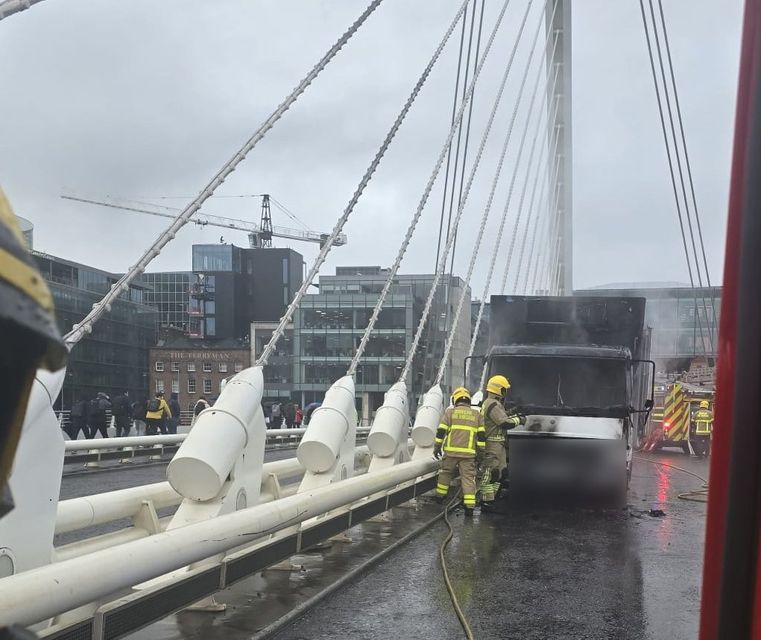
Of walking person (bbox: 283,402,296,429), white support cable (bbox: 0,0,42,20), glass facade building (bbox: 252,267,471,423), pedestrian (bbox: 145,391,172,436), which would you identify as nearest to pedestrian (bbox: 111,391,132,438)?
pedestrian (bbox: 145,391,172,436)

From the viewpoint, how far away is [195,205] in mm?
8367

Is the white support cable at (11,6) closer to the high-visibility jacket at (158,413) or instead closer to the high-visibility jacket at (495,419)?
the high-visibility jacket at (495,419)

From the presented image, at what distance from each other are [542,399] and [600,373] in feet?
3.16

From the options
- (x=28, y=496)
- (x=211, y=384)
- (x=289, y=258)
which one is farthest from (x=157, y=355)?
(x=28, y=496)

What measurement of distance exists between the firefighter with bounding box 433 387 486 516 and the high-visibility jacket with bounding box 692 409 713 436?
14.2 meters

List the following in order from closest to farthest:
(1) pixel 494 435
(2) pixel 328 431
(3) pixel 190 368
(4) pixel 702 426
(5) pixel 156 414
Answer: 1. (2) pixel 328 431
2. (1) pixel 494 435
3. (4) pixel 702 426
4. (5) pixel 156 414
5. (3) pixel 190 368

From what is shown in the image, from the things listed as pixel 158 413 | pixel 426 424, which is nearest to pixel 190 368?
pixel 158 413

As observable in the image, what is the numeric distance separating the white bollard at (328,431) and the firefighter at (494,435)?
2736mm

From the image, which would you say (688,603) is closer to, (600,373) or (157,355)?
(600,373)

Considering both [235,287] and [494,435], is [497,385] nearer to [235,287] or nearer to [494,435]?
[494,435]

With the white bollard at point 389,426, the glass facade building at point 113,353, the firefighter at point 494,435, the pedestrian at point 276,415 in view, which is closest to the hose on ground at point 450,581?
the firefighter at point 494,435

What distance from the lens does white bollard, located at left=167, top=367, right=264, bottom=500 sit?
711 centimetres

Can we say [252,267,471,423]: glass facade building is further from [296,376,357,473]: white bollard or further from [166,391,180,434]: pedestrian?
[296,376,357,473]: white bollard

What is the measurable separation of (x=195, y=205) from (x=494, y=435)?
247 inches
